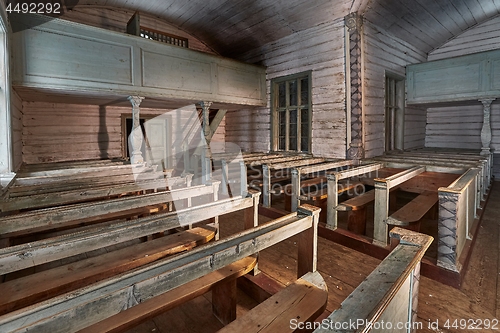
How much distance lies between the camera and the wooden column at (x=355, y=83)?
575cm

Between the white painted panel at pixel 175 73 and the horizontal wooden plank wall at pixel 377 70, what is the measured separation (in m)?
3.74

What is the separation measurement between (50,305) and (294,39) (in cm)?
736

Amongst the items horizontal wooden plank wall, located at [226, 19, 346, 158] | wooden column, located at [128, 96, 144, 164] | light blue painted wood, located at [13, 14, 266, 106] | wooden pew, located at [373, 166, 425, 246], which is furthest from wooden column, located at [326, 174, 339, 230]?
light blue painted wood, located at [13, 14, 266, 106]

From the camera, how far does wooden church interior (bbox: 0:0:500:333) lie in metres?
1.60

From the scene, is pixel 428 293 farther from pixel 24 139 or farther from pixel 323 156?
pixel 24 139

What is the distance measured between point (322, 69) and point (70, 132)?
6.83m

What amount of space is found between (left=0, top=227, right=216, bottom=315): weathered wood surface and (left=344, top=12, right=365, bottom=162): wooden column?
4232mm

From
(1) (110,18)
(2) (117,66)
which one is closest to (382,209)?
(2) (117,66)

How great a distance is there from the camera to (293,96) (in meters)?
7.49

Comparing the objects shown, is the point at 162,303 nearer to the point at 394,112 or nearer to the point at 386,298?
the point at 386,298

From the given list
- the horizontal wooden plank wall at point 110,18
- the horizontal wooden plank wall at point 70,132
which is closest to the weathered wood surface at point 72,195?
the horizontal wooden plank wall at point 70,132

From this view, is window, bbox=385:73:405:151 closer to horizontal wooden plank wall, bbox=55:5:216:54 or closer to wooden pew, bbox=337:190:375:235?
wooden pew, bbox=337:190:375:235

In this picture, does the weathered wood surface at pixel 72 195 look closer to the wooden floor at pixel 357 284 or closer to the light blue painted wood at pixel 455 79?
the wooden floor at pixel 357 284

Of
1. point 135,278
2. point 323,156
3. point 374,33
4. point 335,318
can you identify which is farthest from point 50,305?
point 374,33
